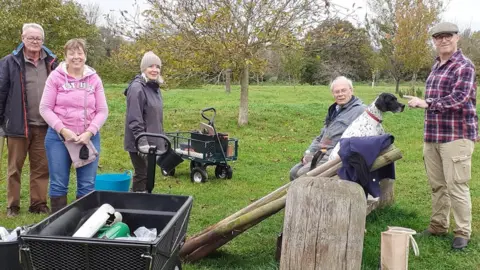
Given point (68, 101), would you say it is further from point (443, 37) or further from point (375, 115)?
point (443, 37)

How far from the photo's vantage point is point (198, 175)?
741cm

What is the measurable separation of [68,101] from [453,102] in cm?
348

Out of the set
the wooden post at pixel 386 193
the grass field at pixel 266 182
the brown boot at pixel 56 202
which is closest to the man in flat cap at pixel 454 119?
the grass field at pixel 266 182

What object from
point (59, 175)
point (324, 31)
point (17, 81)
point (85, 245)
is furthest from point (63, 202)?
point (324, 31)

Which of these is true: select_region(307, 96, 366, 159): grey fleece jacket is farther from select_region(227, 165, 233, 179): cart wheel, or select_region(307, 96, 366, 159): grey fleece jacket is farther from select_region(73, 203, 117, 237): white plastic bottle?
select_region(227, 165, 233, 179): cart wheel

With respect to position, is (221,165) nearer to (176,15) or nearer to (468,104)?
(468,104)

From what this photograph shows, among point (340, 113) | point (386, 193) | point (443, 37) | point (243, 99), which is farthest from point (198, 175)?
point (243, 99)

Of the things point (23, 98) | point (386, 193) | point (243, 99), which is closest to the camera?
point (23, 98)

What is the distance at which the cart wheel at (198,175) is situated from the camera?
7.36 m

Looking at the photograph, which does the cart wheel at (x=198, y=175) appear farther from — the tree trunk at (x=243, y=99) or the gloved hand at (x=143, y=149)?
the tree trunk at (x=243, y=99)

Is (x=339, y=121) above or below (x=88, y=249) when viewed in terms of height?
above

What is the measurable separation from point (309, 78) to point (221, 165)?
34545mm

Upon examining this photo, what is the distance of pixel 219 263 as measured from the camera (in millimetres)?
4023

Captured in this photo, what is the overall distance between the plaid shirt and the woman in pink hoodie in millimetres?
3141
